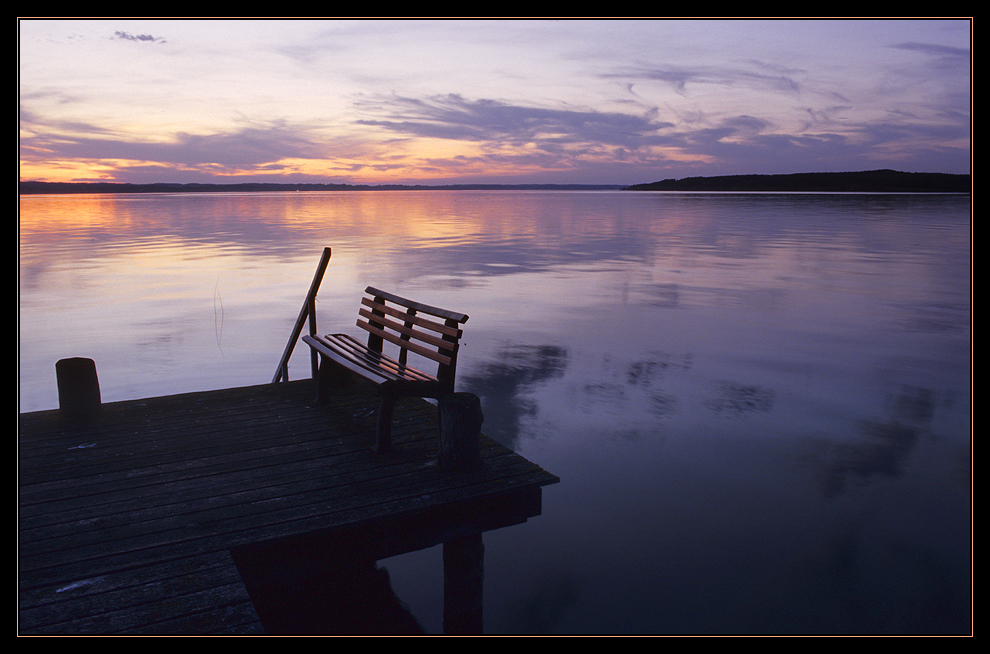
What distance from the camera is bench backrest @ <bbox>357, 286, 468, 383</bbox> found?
572cm

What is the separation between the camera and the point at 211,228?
4712 centimetres

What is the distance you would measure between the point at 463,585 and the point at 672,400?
18.5ft

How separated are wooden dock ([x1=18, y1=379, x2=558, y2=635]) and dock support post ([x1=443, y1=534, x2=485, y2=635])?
0.10m

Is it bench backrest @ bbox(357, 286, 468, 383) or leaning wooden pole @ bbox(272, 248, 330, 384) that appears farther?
leaning wooden pole @ bbox(272, 248, 330, 384)

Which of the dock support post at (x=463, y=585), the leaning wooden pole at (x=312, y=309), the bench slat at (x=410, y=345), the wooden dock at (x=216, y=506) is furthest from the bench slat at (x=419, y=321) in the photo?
the dock support post at (x=463, y=585)

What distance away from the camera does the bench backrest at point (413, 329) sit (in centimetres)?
572

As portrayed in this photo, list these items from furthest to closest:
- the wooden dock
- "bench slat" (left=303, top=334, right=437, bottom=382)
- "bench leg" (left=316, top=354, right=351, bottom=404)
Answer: "bench leg" (left=316, top=354, right=351, bottom=404)
"bench slat" (left=303, top=334, right=437, bottom=382)
the wooden dock

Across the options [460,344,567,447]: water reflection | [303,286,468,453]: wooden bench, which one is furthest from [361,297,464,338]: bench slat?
[460,344,567,447]: water reflection

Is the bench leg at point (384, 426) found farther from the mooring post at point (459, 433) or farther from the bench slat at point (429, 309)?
the bench slat at point (429, 309)

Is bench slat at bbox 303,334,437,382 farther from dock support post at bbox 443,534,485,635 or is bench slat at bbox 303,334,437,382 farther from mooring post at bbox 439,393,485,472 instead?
dock support post at bbox 443,534,485,635

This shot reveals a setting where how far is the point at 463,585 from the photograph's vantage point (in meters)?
5.25

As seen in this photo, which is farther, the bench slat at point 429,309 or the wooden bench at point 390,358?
the bench slat at point 429,309

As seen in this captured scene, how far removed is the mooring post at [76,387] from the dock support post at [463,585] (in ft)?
11.6

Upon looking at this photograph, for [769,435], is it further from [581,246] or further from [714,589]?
[581,246]
